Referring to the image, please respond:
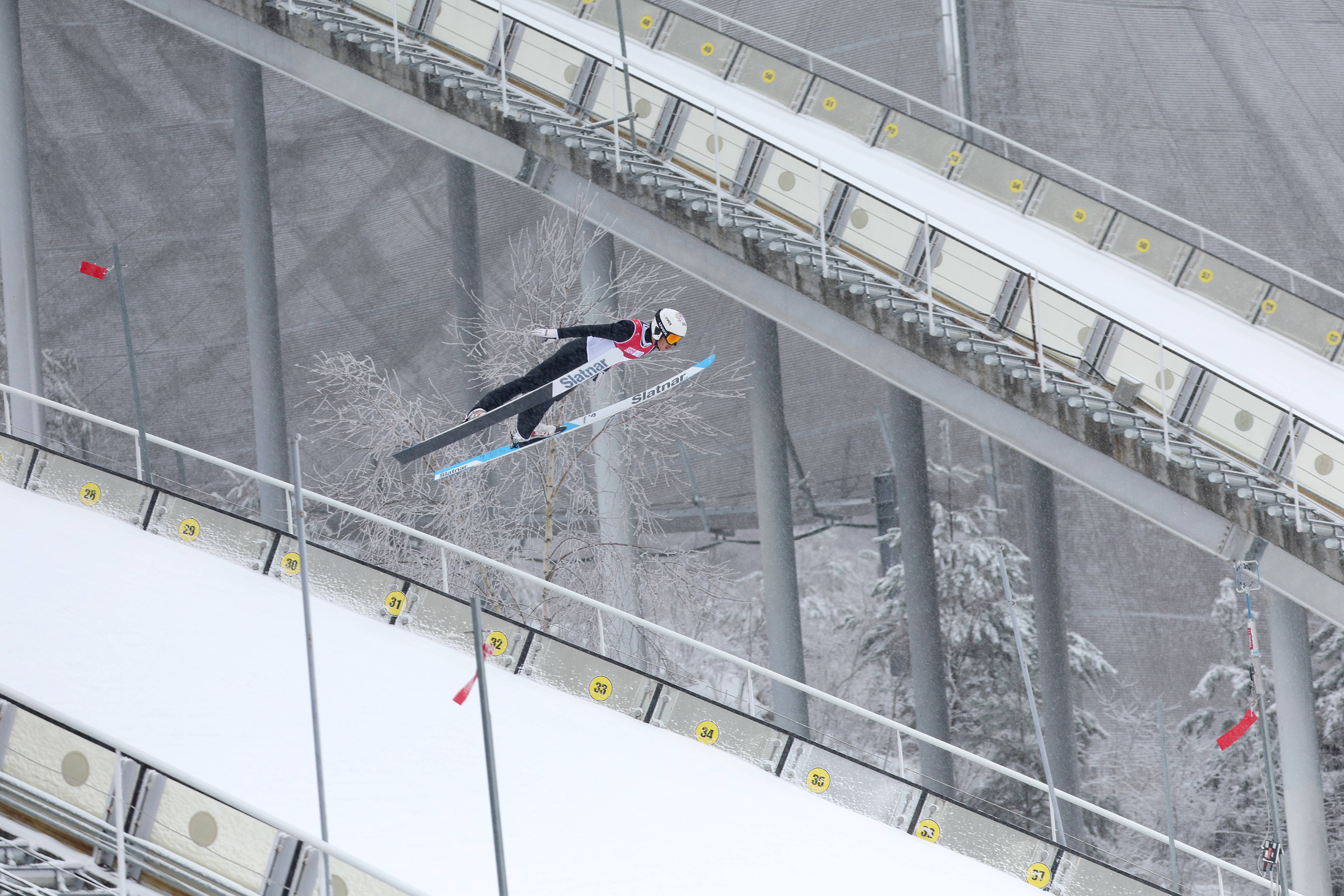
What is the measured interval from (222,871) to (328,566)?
506cm

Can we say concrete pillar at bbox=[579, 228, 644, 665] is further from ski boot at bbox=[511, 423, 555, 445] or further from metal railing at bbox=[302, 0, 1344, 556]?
ski boot at bbox=[511, 423, 555, 445]

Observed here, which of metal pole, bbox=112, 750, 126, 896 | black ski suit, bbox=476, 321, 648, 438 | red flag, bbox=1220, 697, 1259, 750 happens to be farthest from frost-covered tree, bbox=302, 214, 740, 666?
metal pole, bbox=112, 750, 126, 896

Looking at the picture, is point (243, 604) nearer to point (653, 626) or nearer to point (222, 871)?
point (653, 626)

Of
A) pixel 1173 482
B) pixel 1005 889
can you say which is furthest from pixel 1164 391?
pixel 1005 889

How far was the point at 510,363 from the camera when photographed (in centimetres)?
1772

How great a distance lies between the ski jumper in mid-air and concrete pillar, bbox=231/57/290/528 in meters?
11.5

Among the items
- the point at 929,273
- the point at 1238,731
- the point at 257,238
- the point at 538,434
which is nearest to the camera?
the point at 1238,731

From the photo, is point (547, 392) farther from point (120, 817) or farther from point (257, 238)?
point (257, 238)

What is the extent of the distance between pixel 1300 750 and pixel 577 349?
25.5 ft

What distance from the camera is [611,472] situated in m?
17.3

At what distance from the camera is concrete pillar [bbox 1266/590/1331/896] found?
1291 centimetres

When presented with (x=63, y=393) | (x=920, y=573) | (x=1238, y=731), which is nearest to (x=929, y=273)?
(x=1238, y=731)

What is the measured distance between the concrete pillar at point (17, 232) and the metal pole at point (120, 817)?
14320 mm

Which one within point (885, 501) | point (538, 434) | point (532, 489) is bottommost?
point (885, 501)
